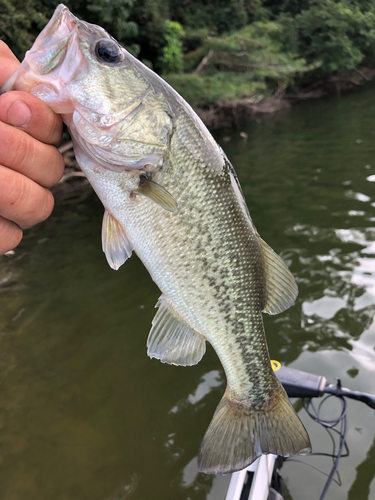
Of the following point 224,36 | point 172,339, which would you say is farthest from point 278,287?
point 224,36

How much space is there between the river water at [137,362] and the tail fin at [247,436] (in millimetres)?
1380

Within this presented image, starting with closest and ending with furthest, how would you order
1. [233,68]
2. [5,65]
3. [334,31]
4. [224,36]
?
[5,65] < [233,68] < [224,36] < [334,31]

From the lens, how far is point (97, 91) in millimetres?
1304

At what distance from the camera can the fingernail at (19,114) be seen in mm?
1169

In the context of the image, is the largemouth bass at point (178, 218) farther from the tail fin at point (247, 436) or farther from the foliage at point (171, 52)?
the foliage at point (171, 52)

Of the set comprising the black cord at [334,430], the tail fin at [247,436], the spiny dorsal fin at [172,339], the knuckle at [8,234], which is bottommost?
the black cord at [334,430]

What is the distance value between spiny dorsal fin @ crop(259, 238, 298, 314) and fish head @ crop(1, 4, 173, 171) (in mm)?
712

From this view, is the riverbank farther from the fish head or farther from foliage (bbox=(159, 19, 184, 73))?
the fish head

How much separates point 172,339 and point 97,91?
1070 millimetres

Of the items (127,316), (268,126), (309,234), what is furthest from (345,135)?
(127,316)

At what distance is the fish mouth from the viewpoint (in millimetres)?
1190

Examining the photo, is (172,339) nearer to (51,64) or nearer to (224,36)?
(51,64)

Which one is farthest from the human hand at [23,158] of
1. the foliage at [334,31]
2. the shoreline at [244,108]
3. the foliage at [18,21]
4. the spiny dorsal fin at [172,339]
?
the foliage at [334,31]

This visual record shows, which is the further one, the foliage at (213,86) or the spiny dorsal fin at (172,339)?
the foliage at (213,86)
